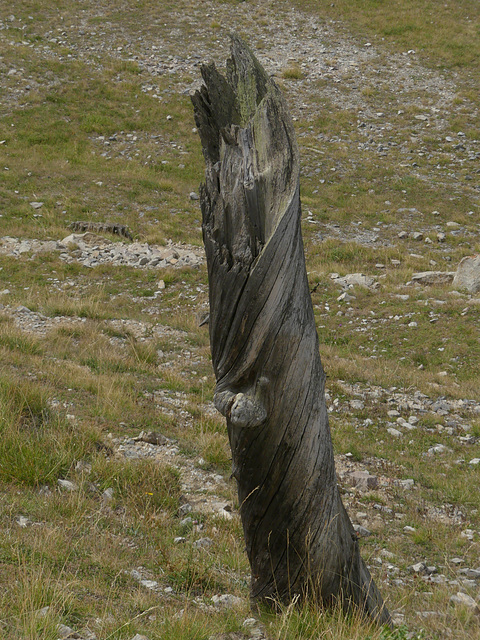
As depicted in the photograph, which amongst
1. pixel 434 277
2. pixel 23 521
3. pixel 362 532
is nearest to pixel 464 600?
pixel 362 532

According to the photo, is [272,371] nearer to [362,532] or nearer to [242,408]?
[242,408]

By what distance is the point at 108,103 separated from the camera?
2566 centimetres

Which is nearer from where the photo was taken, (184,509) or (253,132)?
(253,132)

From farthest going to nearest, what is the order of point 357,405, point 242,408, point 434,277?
1. point 434,277
2. point 357,405
3. point 242,408

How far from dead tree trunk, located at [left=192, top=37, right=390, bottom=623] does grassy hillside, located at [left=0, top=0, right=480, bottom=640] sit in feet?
1.03

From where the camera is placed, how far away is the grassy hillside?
3.92 meters

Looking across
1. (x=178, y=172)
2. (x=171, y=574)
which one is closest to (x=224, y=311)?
(x=171, y=574)

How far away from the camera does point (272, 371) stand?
10.6 feet

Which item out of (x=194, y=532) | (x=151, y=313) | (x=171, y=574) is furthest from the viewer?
(x=151, y=313)

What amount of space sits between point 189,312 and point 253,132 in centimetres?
935

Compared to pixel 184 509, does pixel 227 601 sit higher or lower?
higher

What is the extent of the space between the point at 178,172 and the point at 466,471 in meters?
17.6

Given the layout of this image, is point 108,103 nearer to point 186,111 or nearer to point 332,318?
point 186,111

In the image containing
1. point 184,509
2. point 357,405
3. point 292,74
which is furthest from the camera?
point 292,74
